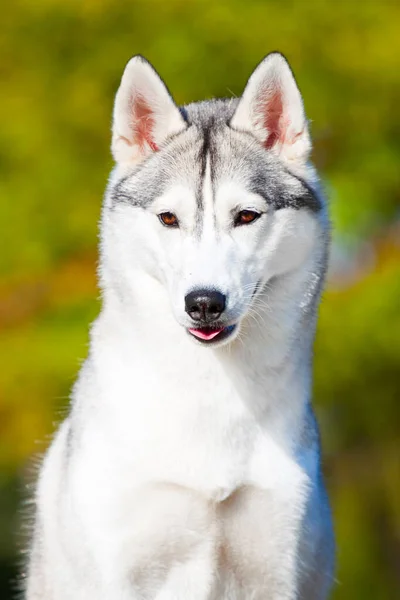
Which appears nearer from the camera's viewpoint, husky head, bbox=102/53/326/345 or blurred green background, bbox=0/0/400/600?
husky head, bbox=102/53/326/345

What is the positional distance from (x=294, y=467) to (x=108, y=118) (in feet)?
30.3

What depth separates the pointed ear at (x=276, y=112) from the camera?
4.56 meters

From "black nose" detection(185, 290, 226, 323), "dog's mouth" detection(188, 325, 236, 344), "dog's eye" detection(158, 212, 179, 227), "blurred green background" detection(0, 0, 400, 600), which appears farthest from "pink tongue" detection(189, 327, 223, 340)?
"blurred green background" detection(0, 0, 400, 600)

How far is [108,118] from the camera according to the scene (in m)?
13.2

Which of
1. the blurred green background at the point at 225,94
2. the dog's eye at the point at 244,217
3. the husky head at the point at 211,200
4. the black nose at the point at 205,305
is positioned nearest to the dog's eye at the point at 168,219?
the husky head at the point at 211,200

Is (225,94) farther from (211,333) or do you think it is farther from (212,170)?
(211,333)

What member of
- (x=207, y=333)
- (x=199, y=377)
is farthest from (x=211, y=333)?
(x=199, y=377)

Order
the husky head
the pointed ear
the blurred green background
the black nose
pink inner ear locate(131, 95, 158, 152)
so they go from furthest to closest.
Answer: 1. the blurred green background
2. pink inner ear locate(131, 95, 158, 152)
3. the pointed ear
4. the husky head
5. the black nose

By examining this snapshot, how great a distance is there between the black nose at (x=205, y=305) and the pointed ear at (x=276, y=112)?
88 cm

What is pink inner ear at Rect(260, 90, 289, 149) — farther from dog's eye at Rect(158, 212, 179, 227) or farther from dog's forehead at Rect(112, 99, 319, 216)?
dog's eye at Rect(158, 212, 179, 227)

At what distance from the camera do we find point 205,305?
410cm

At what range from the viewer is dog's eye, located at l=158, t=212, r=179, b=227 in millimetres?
4363

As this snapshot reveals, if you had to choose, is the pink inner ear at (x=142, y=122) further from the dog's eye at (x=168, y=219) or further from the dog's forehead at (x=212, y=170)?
the dog's eye at (x=168, y=219)

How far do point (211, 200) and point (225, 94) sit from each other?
29.1ft
